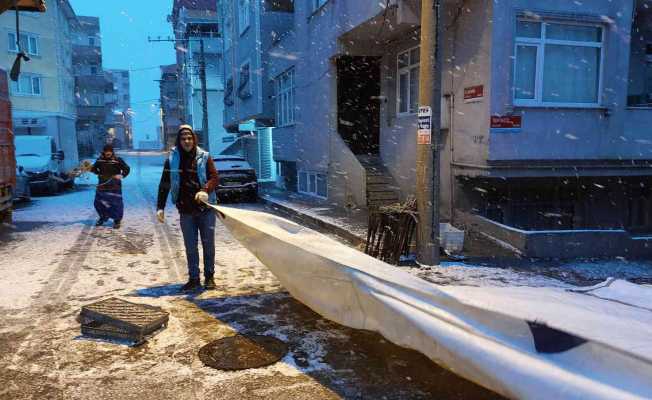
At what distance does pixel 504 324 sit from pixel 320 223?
8.79 meters

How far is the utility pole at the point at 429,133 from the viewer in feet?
23.1

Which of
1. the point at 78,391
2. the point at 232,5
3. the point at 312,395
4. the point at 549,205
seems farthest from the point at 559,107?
Result: the point at 232,5

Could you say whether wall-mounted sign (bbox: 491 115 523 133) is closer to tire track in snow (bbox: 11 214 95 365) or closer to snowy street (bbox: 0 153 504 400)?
snowy street (bbox: 0 153 504 400)

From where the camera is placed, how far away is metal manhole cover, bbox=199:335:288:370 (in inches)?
167

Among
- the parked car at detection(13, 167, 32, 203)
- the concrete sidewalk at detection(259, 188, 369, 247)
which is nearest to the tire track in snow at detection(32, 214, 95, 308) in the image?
the concrete sidewalk at detection(259, 188, 369, 247)

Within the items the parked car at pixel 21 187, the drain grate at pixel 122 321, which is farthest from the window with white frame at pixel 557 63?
the parked car at pixel 21 187

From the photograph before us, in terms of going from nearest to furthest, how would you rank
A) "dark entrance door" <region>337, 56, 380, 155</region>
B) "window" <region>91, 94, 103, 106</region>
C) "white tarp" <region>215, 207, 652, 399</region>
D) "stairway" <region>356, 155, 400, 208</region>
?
"white tarp" <region>215, 207, 652, 399</region>, "stairway" <region>356, 155, 400, 208</region>, "dark entrance door" <region>337, 56, 380, 155</region>, "window" <region>91, 94, 103, 106</region>

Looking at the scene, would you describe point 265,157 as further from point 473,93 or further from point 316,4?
point 473,93

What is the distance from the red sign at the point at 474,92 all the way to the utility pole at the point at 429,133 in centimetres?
249

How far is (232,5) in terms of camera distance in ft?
85.9

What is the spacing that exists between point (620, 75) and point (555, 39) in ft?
5.11

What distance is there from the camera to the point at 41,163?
19.3 meters

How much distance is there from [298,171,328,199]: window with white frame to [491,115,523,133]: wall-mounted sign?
7.74 meters

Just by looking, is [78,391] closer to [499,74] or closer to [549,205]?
[499,74]
